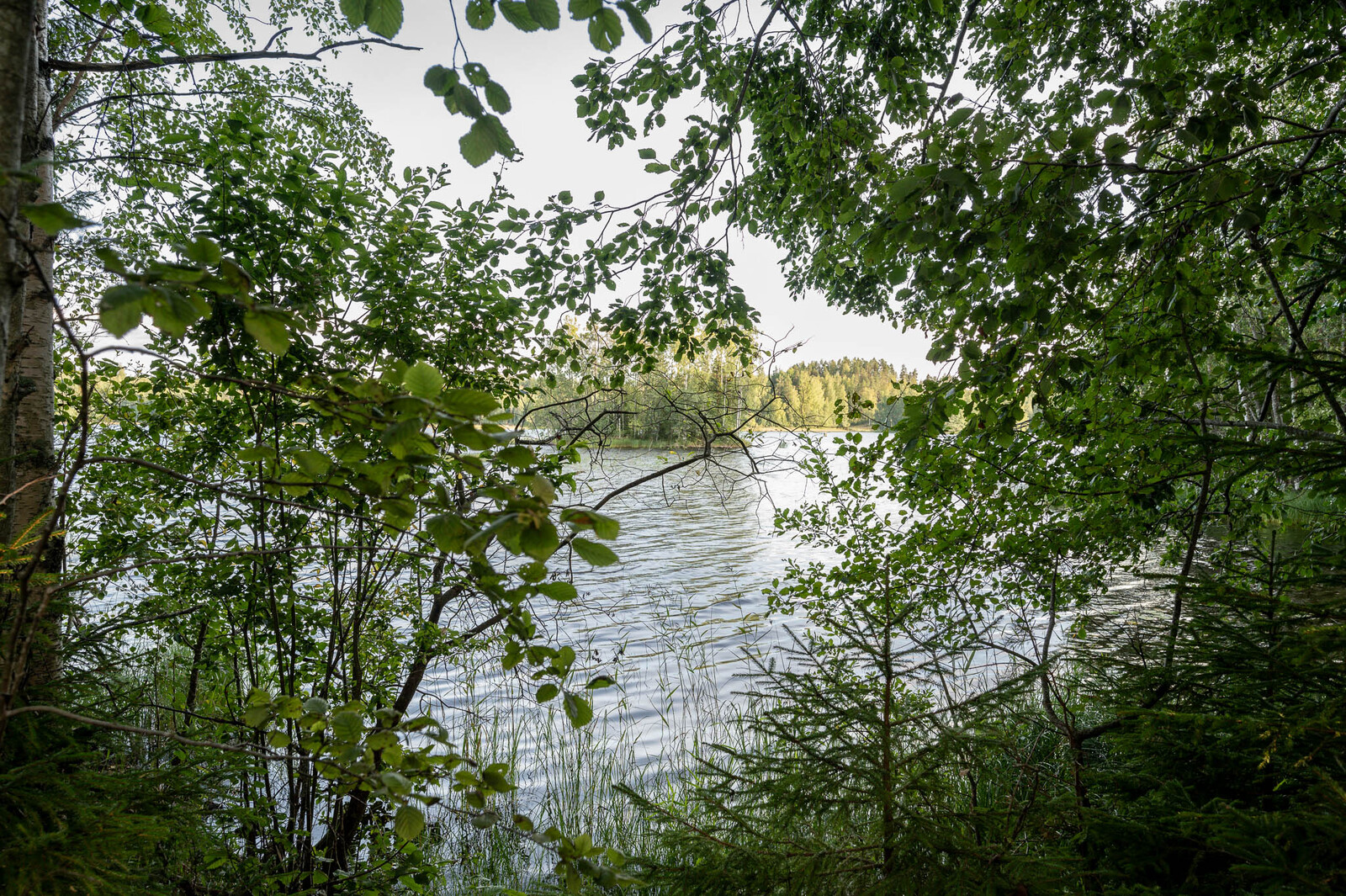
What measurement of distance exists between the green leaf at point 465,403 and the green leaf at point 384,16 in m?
0.77

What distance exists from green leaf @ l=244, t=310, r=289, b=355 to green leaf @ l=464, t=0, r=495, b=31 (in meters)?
0.64

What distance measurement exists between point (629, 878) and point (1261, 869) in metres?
0.97

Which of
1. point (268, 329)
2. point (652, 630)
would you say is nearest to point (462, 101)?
point (268, 329)

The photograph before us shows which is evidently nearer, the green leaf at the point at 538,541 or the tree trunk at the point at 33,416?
the green leaf at the point at 538,541

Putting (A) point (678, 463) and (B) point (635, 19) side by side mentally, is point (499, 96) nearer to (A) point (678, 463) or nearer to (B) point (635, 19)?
(B) point (635, 19)

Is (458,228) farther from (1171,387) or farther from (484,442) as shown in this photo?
(1171,387)

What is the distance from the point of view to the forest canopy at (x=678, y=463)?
1.05m

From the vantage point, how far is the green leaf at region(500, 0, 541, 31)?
3.24 feet

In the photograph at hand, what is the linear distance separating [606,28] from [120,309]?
879mm

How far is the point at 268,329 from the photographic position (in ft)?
2.68

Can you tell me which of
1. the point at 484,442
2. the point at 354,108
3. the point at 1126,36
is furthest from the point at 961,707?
the point at 354,108

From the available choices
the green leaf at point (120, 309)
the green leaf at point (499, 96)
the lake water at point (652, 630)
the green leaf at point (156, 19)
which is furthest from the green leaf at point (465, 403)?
the green leaf at point (156, 19)

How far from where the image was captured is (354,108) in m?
7.02

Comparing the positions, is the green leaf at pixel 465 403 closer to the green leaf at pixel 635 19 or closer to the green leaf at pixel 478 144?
the green leaf at pixel 478 144
